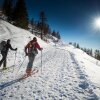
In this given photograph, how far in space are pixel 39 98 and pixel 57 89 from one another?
1.35 metres

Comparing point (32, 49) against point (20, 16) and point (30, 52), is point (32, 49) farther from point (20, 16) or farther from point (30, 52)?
point (20, 16)

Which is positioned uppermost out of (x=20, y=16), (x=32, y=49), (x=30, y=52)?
(x=20, y=16)

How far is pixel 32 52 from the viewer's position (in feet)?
31.2

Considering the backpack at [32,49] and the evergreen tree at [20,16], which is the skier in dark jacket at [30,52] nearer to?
the backpack at [32,49]

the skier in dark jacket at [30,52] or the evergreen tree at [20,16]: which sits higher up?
the evergreen tree at [20,16]

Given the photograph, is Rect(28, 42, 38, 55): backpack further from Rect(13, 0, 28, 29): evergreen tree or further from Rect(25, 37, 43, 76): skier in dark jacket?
Rect(13, 0, 28, 29): evergreen tree

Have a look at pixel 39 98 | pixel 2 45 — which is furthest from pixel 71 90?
pixel 2 45

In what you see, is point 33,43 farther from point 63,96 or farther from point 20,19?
point 20,19

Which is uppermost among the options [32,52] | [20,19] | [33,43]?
[20,19]

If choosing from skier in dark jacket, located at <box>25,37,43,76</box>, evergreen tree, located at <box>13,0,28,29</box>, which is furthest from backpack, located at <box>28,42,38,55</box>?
evergreen tree, located at <box>13,0,28,29</box>

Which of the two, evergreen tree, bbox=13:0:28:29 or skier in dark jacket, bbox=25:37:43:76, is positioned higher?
evergreen tree, bbox=13:0:28:29

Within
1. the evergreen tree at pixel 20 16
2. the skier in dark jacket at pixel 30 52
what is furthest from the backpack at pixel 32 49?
the evergreen tree at pixel 20 16

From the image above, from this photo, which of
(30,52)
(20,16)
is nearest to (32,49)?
(30,52)

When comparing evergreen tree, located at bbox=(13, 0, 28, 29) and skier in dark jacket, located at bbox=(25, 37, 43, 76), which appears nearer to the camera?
skier in dark jacket, located at bbox=(25, 37, 43, 76)
